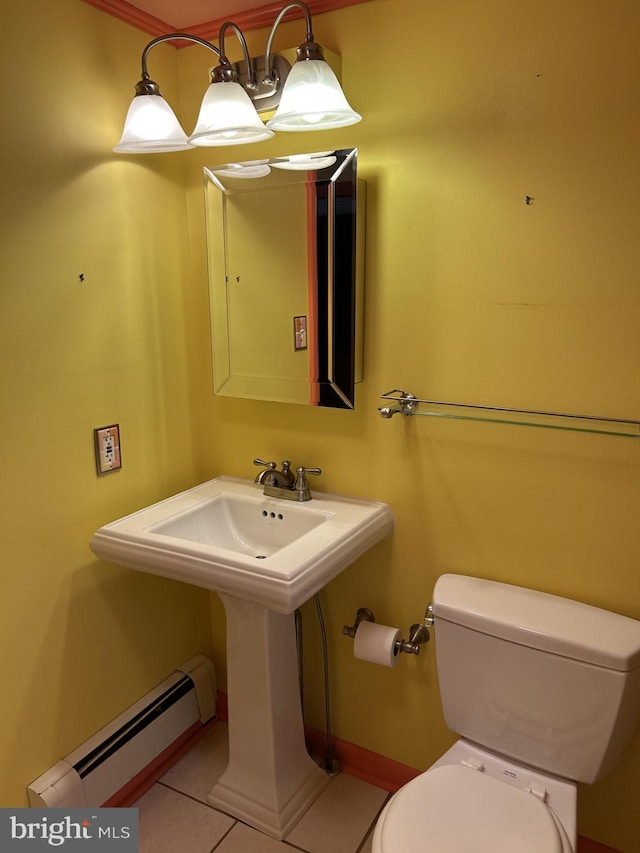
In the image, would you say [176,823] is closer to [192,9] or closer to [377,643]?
[377,643]

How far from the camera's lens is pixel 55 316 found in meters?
1.51

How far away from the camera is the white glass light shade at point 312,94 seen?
1.36 m

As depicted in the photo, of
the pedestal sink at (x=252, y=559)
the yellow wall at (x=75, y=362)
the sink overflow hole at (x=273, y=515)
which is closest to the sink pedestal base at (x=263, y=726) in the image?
the pedestal sink at (x=252, y=559)

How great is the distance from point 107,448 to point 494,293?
1084 millimetres

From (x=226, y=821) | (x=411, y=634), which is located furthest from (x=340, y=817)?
(x=411, y=634)

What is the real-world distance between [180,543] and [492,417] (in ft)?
2.66

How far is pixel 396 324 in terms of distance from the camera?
160cm

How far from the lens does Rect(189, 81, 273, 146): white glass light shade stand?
1434 mm

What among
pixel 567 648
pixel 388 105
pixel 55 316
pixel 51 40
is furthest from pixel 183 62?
pixel 567 648

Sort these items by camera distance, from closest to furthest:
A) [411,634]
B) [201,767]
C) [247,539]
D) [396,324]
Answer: [396,324] → [411,634] → [247,539] → [201,767]

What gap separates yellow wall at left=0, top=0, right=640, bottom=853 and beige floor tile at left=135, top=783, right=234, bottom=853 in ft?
0.95

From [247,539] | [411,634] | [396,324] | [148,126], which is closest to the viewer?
[148,126]

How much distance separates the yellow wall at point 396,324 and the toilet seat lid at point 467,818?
1.33 feet

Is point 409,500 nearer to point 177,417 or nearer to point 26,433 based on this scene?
point 177,417
